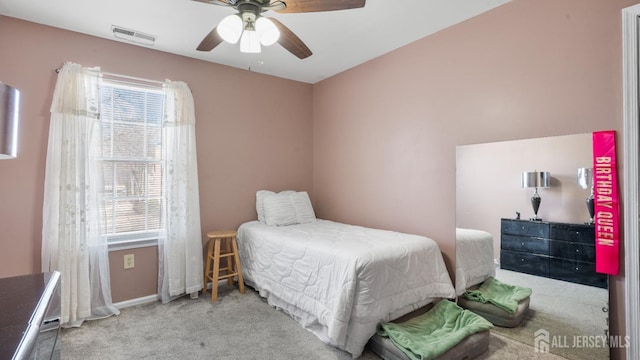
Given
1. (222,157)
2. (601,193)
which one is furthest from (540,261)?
(222,157)

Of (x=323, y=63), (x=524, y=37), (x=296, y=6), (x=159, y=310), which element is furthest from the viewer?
(x=323, y=63)

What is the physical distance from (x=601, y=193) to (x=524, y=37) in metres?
1.16

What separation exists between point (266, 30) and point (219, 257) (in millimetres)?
2147

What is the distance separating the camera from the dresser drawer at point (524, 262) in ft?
7.31

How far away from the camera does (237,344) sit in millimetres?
2258

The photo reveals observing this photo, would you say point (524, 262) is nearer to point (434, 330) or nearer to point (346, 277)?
point (434, 330)

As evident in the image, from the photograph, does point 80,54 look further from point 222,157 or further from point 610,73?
point 610,73

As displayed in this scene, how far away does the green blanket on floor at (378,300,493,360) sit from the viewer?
188 cm

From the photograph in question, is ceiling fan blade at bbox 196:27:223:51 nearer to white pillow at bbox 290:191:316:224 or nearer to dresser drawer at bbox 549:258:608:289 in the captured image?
white pillow at bbox 290:191:316:224

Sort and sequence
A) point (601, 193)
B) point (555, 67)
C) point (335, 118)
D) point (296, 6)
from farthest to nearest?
point (335, 118) → point (555, 67) → point (601, 193) → point (296, 6)

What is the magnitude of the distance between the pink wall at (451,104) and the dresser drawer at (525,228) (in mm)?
402

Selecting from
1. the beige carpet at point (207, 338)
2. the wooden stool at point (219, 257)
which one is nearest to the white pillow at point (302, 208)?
the wooden stool at point (219, 257)

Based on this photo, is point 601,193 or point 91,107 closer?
point 601,193

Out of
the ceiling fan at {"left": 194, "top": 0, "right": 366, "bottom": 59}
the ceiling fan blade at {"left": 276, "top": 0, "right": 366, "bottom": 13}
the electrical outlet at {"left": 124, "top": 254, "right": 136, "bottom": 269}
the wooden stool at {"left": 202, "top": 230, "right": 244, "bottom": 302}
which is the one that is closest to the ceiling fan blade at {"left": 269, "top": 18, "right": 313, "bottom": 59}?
the ceiling fan at {"left": 194, "top": 0, "right": 366, "bottom": 59}
